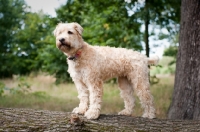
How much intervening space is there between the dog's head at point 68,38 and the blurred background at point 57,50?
13.9 ft

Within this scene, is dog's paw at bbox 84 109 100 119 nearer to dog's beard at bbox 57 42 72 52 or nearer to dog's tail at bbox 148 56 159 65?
dog's beard at bbox 57 42 72 52

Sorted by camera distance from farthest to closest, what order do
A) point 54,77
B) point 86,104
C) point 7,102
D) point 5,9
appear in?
point 5,9 → point 54,77 → point 7,102 → point 86,104

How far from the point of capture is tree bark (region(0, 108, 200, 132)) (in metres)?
3.95

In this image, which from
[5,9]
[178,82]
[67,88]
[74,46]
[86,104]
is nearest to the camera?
[74,46]

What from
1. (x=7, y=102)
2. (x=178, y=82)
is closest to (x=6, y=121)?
(x=178, y=82)

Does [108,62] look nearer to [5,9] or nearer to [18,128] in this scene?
[18,128]

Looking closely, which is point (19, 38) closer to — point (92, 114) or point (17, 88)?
point (17, 88)

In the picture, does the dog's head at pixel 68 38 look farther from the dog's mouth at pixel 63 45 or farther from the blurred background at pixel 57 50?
the blurred background at pixel 57 50

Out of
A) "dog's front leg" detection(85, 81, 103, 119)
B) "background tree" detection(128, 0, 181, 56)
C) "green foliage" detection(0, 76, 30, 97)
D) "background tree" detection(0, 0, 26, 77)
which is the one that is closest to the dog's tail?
"dog's front leg" detection(85, 81, 103, 119)

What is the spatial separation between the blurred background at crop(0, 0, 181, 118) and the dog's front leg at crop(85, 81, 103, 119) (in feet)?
12.5

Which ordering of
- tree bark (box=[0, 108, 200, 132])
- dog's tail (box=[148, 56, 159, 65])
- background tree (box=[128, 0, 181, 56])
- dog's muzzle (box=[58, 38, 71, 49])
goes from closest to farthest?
tree bark (box=[0, 108, 200, 132]), dog's muzzle (box=[58, 38, 71, 49]), dog's tail (box=[148, 56, 159, 65]), background tree (box=[128, 0, 181, 56])

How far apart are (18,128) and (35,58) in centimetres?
1918

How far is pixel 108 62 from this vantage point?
475 cm

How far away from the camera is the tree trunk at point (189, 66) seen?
232 inches
